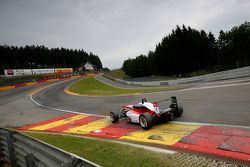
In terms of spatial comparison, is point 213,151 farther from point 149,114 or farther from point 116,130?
point 116,130

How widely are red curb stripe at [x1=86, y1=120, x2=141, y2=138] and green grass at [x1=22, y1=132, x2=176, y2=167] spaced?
3.12ft

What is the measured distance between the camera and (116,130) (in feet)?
29.2

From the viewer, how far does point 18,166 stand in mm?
5574

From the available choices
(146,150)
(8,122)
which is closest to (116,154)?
(146,150)

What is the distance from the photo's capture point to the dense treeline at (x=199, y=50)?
55.4 m

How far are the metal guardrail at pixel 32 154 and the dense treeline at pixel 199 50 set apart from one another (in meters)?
47.5

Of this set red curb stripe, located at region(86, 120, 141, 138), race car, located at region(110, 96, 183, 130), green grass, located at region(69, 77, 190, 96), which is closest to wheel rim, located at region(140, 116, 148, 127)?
race car, located at region(110, 96, 183, 130)

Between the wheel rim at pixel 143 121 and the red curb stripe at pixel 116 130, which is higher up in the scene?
the wheel rim at pixel 143 121

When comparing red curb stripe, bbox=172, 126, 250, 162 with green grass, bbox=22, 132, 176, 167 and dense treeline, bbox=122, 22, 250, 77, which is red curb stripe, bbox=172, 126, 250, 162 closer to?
green grass, bbox=22, 132, 176, 167

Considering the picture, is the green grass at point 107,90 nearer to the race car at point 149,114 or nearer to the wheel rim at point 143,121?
the race car at point 149,114

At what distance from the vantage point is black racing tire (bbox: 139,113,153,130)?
799 cm

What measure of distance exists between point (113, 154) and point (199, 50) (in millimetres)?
59743

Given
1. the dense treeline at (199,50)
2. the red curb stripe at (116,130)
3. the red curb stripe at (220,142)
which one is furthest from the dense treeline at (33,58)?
the red curb stripe at (220,142)

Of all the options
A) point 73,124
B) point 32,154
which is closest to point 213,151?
point 32,154
